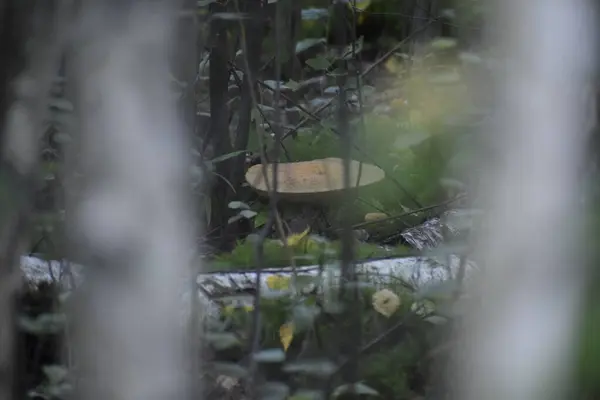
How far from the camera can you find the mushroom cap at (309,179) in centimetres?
155

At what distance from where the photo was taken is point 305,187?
164 centimetres

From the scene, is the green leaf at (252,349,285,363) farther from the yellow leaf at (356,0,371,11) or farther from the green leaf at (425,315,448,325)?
the yellow leaf at (356,0,371,11)

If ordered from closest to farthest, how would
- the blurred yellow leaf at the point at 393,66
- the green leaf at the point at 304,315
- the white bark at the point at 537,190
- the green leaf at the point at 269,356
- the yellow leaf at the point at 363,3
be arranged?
the white bark at the point at 537,190, the green leaf at the point at 269,356, the green leaf at the point at 304,315, the yellow leaf at the point at 363,3, the blurred yellow leaf at the point at 393,66

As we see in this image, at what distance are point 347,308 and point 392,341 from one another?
12 cm

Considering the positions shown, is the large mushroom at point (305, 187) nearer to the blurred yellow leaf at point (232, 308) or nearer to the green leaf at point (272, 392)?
the blurred yellow leaf at point (232, 308)

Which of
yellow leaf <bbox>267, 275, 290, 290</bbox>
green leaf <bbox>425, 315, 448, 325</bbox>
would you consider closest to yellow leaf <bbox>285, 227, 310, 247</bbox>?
yellow leaf <bbox>267, 275, 290, 290</bbox>

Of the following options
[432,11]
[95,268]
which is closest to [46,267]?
[95,268]

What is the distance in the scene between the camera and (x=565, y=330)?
19.5 inches

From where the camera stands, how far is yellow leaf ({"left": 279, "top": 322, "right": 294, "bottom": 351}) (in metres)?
1.05

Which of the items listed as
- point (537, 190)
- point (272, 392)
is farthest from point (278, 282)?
point (537, 190)

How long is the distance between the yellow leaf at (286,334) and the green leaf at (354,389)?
15cm

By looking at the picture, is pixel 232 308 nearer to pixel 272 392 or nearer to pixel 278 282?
pixel 278 282

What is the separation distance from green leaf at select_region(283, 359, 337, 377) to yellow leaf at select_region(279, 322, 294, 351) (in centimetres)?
15

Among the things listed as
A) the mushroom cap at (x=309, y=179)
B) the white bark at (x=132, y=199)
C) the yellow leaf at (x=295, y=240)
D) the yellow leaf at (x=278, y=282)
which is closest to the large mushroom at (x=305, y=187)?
the mushroom cap at (x=309, y=179)
